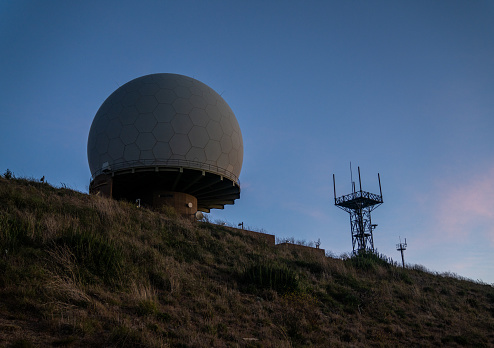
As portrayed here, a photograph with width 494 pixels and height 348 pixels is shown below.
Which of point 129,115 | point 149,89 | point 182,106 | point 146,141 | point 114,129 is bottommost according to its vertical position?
point 146,141

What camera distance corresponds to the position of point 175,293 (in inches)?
324

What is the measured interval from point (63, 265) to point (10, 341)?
117 inches

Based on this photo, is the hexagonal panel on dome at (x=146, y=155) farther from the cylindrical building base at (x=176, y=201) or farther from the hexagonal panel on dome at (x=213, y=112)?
the hexagonal panel on dome at (x=213, y=112)

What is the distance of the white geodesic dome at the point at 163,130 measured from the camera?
21859mm

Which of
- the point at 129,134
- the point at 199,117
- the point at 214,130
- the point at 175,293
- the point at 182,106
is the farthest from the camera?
the point at 214,130

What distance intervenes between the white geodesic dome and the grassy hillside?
284 inches

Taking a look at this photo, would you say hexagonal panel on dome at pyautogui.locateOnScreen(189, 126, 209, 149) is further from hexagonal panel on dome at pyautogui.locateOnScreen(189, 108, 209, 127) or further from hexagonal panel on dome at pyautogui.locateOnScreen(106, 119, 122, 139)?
hexagonal panel on dome at pyautogui.locateOnScreen(106, 119, 122, 139)

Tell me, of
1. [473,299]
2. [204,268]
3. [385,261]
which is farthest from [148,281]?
[385,261]

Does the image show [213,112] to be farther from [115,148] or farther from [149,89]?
[115,148]

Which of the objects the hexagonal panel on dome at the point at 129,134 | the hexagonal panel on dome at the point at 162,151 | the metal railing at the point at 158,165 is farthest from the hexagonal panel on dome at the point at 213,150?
the hexagonal panel on dome at the point at 129,134

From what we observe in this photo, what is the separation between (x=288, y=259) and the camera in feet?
47.7

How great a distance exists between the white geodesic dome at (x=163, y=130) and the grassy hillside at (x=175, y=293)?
722cm

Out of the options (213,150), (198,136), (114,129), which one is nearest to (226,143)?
(213,150)

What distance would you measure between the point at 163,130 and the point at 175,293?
588 inches
